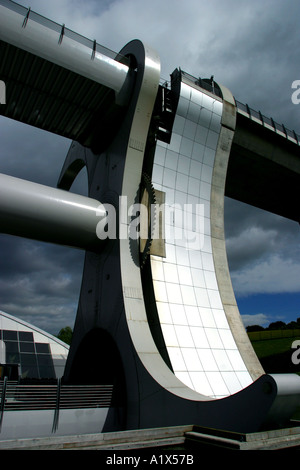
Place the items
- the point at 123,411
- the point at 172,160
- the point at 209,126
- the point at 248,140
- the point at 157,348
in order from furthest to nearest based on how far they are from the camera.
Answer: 1. the point at 248,140
2. the point at 209,126
3. the point at 172,160
4. the point at 157,348
5. the point at 123,411

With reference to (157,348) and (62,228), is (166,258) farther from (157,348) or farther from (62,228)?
(62,228)

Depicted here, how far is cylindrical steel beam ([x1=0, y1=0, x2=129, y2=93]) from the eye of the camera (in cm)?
1105

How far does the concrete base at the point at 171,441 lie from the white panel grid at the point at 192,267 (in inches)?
157

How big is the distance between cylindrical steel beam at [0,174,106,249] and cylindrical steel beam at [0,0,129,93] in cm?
414

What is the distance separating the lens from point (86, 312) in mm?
13320

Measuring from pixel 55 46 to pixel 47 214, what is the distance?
5.47 m

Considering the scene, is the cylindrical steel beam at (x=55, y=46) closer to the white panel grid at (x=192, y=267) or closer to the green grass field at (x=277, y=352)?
the white panel grid at (x=192, y=267)

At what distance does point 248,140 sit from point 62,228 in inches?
413

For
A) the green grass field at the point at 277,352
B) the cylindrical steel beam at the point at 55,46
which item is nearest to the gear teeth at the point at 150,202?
the cylindrical steel beam at the point at 55,46

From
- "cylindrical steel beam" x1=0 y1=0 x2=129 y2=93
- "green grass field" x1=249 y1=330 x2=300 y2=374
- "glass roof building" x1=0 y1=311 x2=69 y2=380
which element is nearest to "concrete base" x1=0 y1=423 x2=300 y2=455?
"cylindrical steel beam" x1=0 y1=0 x2=129 y2=93

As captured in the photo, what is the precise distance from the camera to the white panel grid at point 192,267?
1030cm

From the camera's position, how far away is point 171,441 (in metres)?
5.52

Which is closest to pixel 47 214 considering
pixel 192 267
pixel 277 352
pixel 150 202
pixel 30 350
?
pixel 150 202
